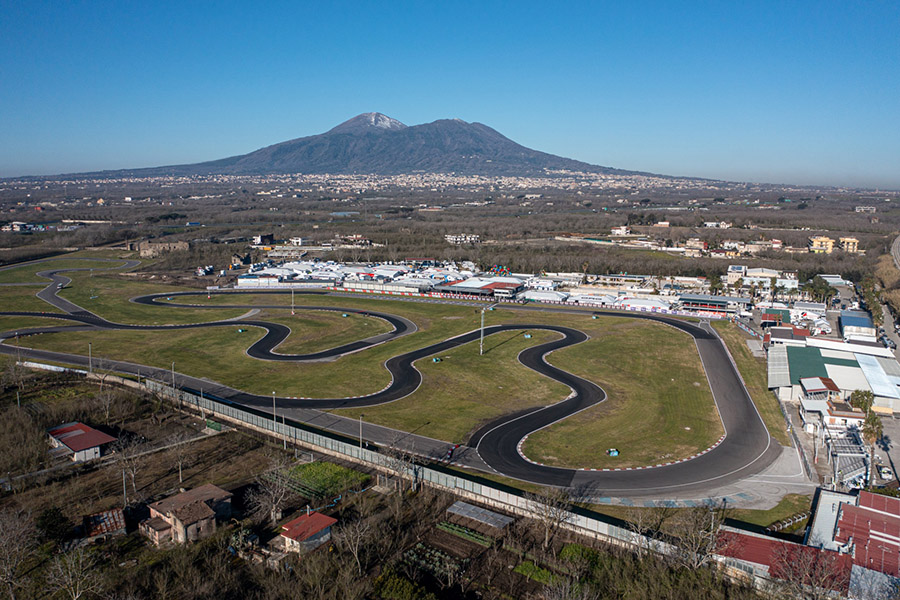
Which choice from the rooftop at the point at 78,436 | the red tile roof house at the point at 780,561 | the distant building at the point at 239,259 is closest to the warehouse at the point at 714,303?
the red tile roof house at the point at 780,561

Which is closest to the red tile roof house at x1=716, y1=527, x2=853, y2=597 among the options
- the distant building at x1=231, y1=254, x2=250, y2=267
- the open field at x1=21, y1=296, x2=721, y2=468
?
the open field at x1=21, y1=296, x2=721, y2=468

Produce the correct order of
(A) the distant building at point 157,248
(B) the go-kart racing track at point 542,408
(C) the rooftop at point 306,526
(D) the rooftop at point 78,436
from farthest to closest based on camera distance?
(A) the distant building at point 157,248, (D) the rooftop at point 78,436, (B) the go-kart racing track at point 542,408, (C) the rooftop at point 306,526

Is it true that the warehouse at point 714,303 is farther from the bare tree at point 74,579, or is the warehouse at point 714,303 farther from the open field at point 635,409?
the bare tree at point 74,579

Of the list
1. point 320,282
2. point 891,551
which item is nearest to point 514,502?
point 891,551

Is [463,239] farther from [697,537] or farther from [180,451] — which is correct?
[697,537]

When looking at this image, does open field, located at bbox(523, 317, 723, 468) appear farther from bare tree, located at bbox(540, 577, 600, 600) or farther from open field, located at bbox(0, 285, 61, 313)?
open field, located at bbox(0, 285, 61, 313)
